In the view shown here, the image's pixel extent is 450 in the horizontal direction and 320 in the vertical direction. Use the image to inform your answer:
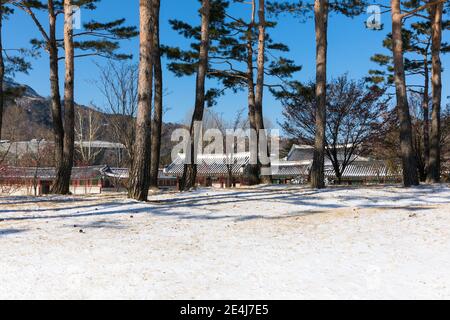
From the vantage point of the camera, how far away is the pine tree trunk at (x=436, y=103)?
50.7 ft

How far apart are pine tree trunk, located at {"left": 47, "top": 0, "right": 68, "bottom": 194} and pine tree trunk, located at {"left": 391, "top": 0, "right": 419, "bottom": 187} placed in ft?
32.0

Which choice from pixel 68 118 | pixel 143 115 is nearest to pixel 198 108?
pixel 68 118

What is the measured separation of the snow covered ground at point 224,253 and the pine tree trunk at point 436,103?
Answer: 917cm

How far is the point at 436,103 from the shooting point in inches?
626

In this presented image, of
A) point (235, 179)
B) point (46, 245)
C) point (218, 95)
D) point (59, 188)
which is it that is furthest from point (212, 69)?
point (235, 179)

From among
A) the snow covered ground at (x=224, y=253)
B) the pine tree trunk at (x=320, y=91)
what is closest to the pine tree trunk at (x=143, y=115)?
the snow covered ground at (x=224, y=253)

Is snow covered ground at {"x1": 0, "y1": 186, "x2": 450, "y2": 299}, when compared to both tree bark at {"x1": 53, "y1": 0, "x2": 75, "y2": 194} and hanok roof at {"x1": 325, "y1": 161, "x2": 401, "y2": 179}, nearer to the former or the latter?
tree bark at {"x1": 53, "y1": 0, "x2": 75, "y2": 194}

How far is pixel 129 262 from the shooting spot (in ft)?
13.9

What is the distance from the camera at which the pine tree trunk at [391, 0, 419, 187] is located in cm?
1226

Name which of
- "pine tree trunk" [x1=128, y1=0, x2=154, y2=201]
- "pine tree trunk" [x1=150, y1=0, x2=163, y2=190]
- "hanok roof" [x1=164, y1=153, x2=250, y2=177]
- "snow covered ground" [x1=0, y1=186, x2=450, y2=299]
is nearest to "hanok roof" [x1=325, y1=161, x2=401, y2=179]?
"hanok roof" [x1=164, y1=153, x2=250, y2=177]

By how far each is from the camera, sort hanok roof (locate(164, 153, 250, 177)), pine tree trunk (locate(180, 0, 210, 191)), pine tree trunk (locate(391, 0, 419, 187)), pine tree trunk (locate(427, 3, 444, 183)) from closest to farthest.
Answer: pine tree trunk (locate(391, 0, 419, 187)) < pine tree trunk (locate(180, 0, 210, 191)) < pine tree trunk (locate(427, 3, 444, 183)) < hanok roof (locate(164, 153, 250, 177))

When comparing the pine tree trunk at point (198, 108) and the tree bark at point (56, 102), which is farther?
the tree bark at point (56, 102)

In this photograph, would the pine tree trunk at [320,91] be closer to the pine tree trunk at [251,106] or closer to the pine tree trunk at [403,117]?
the pine tree trunk at [403,117]

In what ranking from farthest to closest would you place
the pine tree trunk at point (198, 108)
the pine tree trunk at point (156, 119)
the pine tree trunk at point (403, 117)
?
the pine tree trunk at point (156, 119)
the pine tree trunk at point (198, 108)
the pine tree trunk at point (403, 117)
